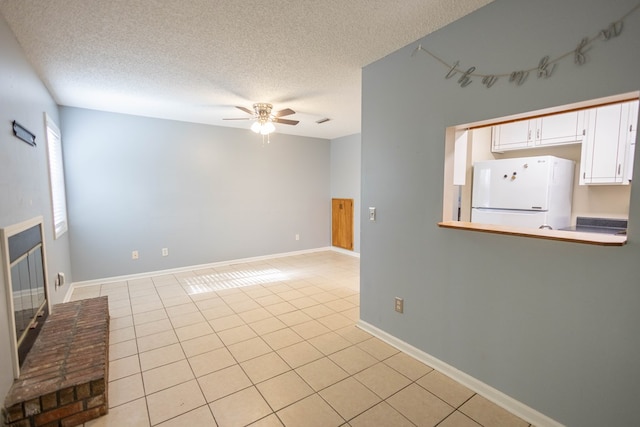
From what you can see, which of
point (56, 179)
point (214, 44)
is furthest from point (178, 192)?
point (214, 44)

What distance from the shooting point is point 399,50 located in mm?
2256

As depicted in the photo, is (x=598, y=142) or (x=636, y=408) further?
(x=598, y=142)

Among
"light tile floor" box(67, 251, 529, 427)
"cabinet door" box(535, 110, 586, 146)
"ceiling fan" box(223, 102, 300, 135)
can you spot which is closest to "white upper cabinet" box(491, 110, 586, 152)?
"cabinet door" box(535, 110, 586, 146)

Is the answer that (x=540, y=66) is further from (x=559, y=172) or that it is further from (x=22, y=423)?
(x=22, y=423)

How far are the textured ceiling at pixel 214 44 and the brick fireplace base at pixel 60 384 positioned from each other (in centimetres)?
222

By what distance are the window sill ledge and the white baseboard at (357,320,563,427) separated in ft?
3.34

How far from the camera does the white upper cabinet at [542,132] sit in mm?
2922

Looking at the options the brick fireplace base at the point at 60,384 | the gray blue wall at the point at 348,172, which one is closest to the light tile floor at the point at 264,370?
the brick fireplace base at the point at 60,384

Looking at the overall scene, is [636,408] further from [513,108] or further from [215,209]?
[215,209]

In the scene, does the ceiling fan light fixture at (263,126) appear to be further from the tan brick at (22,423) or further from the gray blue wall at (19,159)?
the tan brick at (22,423)

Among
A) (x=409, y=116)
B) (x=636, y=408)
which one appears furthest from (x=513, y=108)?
(x=636, y=408)

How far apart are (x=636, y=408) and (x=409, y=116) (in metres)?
2.04

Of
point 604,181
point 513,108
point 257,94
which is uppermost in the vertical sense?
point 257,94

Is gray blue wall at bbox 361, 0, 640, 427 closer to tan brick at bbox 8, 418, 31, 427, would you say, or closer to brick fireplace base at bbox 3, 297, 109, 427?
brick fireplace base at bbox 3, 297, 109, 427
